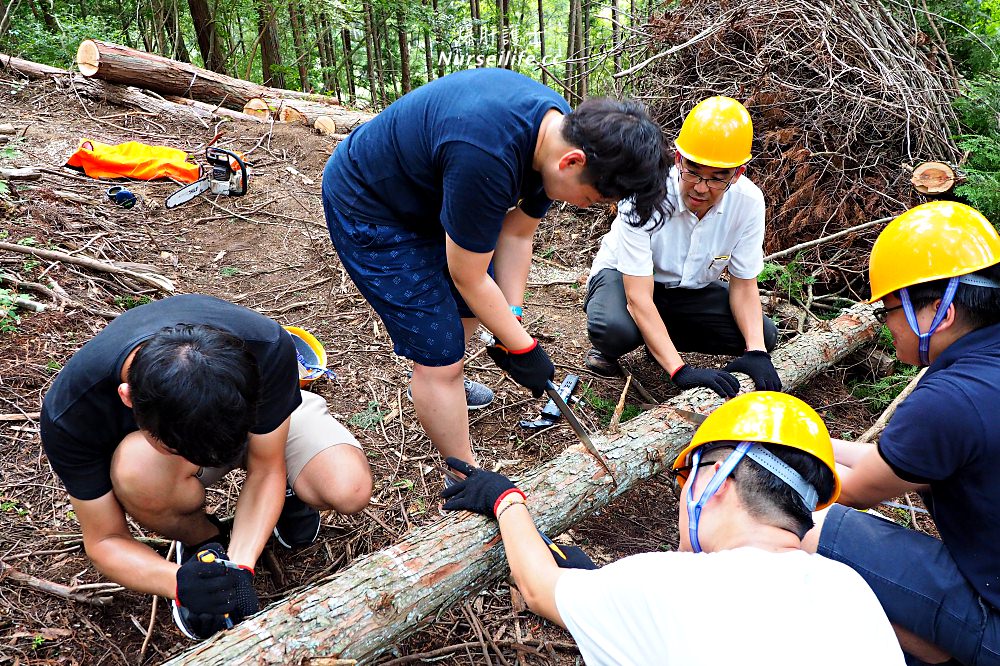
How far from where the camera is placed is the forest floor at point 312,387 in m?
2.33

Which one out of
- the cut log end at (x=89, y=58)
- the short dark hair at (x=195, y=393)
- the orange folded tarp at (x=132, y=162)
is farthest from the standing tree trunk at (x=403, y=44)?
the short dark hair at (x=195, y=393)

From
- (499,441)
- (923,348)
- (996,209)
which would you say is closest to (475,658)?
(499,441)

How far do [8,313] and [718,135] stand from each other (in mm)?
3852

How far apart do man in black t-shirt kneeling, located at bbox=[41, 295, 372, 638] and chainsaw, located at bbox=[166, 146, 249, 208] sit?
4164 millimetres

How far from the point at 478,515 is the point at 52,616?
59.2 inches

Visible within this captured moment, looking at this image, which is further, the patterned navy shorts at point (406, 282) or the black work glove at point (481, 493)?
the patterned navy shorts at point (406, 282)

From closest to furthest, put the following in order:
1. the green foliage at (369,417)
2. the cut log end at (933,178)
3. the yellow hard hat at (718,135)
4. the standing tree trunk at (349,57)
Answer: the yellow hard hat at (718,135), the green foliage at (369,417), the cut log end at (933,178), the standing tree trunk at (349,57)

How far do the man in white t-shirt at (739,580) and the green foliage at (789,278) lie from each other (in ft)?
10.4

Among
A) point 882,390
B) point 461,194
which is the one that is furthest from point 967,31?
point 461,194

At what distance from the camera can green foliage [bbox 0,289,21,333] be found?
346 centimetres

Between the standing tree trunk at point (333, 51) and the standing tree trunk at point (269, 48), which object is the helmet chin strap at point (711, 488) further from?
the standing tree trunk at point (333, 51)

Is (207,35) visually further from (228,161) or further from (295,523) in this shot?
(295,523)

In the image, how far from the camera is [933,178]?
4.53 metres

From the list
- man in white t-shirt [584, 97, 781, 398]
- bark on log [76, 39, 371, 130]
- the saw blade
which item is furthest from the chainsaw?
man in white t-shirt [584, 97, 781, 398]
